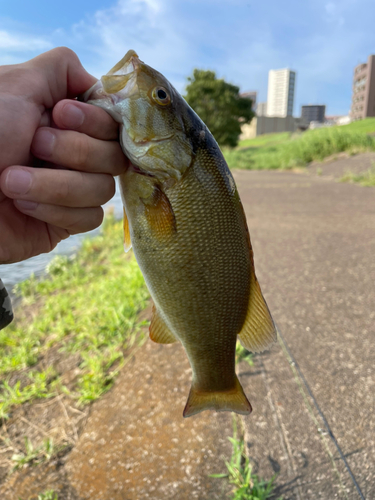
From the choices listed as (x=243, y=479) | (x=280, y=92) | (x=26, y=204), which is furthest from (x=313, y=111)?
(x=26, y=204)

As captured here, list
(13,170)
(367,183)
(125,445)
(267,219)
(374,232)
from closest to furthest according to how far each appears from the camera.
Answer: (13,170), (125,445), (374,232), (267,219), (367,183)

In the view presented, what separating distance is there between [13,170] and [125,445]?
1.98 metres

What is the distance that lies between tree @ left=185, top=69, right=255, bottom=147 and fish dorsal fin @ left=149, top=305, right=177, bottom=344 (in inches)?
1701

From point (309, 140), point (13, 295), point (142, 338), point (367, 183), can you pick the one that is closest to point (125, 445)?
point (142, 338)

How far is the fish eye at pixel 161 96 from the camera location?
1.39 m

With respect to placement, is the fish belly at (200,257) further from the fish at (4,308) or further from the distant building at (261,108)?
the distant building at (261,108)

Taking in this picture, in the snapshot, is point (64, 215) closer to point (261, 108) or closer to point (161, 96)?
point (161, 96)

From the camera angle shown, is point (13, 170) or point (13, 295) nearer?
point (13, 170)

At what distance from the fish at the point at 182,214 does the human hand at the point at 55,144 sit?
9 centimetres

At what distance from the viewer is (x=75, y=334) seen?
4.33m

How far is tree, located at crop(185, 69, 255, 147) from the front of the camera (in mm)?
→ 43500

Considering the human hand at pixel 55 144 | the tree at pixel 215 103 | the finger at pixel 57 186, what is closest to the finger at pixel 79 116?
the human hand at pixel 55 144

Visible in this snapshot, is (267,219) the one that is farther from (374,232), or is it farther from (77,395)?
(77,395)

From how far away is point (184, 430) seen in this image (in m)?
2.55
